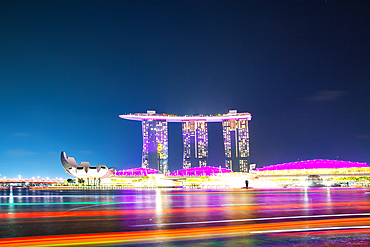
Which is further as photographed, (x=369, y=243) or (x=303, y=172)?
(x=303, y=172)

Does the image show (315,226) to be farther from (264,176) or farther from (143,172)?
(143,172)

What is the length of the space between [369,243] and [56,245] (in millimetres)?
7152

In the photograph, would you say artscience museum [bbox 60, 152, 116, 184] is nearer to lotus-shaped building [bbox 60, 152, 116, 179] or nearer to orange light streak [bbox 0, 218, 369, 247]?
lotus-shaped building [bbox 60, 152, 116, 179]

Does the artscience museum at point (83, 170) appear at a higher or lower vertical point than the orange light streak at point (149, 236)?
lower

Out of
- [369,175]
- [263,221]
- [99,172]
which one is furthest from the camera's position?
[369,175]

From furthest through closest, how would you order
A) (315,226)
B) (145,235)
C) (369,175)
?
(369,175) → (315,226) → (145,235)

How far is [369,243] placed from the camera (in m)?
6.44

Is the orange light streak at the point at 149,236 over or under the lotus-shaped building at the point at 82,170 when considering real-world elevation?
over

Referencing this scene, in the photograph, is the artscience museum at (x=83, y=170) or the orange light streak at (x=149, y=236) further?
the artscience museum at (x=83, y=170)

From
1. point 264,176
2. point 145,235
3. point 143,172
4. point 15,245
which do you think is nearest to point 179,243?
point 145,235

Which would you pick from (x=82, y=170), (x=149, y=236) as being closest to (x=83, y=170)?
(x=82, y=170)

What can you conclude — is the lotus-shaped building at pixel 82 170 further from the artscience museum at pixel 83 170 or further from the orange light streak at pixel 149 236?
the orange light streak at pixel 149 236

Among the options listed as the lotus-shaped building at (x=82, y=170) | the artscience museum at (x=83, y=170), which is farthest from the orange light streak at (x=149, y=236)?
the lotus-shaped building at (x=82, y=170)

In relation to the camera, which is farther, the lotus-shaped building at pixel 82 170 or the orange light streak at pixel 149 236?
the lotus-shaped building at pixel 82 170
